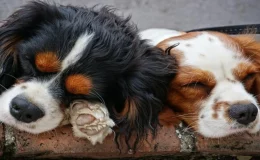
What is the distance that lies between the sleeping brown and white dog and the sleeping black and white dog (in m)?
0.09

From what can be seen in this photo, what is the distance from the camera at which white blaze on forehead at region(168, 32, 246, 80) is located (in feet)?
9.00

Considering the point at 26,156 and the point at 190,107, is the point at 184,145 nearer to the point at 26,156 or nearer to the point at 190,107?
the point at 190,107

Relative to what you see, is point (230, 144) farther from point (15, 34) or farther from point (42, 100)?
point (15, 34)

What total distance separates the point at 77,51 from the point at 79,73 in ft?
0.32

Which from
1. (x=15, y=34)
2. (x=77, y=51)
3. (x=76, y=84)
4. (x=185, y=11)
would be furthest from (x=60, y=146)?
(x=185, y=11)

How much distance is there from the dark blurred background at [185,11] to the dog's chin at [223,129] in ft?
7.83

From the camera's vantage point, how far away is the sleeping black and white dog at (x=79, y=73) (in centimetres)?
250

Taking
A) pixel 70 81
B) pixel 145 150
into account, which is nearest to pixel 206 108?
pixel 145 150

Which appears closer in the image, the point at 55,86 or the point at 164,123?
the point at 55,86

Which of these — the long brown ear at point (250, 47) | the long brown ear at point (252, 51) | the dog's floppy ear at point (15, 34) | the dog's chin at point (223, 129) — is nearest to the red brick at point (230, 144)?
the dog's chin at point (223, 129)

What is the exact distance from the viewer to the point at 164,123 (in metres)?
2.71

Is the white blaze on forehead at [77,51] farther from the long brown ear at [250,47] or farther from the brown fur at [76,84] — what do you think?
the long brown ear at [250,47]

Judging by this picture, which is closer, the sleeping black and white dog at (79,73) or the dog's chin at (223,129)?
the sleeping black and white dog at (79,73)

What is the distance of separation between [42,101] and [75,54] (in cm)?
25
